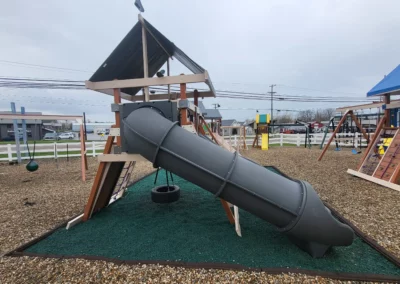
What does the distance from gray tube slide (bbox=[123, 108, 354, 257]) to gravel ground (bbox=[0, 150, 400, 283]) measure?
56cm

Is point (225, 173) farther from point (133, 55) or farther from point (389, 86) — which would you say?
point (389, 86)

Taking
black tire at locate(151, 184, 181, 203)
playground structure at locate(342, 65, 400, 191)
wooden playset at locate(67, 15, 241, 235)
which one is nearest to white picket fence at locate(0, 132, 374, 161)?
playground structure at locate(342, 65, 400, 191)

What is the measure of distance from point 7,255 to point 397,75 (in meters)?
10.4

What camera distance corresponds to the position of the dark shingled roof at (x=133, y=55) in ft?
13.2

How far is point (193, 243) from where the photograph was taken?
3.33 metres

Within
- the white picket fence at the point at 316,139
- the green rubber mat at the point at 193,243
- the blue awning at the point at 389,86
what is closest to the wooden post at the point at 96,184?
the green rubber mat at the point at 193,243

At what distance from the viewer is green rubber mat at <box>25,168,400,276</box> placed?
2812 millimetres

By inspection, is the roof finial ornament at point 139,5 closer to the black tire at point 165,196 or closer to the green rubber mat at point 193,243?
the black tire at point 165,196

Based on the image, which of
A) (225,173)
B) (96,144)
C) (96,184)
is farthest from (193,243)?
(96,144)

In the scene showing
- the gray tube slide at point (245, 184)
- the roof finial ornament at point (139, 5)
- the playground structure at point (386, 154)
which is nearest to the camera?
Answer: the gray tube slide at point (245, 184)

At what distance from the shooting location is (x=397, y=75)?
7.06 metres

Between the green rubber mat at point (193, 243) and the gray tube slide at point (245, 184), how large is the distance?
0.27 metres

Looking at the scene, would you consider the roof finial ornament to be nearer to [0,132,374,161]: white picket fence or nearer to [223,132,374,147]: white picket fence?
[0,132,374,161]: white picket fence

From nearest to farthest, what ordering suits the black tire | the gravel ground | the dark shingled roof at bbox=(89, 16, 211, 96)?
1. the gravel ground
2. the dark shingled roof at bbox=(89, 16, 211, 96)
3. the black tire
